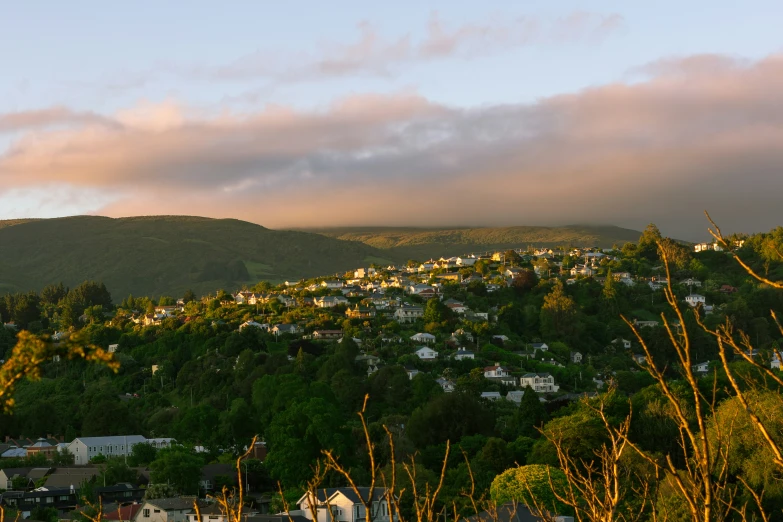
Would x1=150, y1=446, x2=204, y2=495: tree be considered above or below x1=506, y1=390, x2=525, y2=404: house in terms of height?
above

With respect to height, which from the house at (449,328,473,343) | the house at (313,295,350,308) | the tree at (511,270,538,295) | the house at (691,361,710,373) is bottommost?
the house at (691,361,710,373)

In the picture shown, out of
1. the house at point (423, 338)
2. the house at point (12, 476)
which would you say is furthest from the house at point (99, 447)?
the house at point (423, 338)

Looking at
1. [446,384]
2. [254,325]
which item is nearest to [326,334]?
[254,325]

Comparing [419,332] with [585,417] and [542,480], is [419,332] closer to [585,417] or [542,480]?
[585,417]

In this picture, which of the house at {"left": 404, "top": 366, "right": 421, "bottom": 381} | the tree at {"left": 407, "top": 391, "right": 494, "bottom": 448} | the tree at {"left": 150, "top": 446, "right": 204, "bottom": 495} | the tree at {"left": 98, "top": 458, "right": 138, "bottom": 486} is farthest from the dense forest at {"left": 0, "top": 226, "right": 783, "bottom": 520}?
the tree at {"left": 98, "top": 458, "right": 138, "bottom": 486}

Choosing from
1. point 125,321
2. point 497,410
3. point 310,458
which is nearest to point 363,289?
point 125,321

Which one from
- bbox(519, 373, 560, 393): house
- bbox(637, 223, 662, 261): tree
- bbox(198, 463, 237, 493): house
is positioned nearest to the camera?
bbox(198, 463, 237, 493): house

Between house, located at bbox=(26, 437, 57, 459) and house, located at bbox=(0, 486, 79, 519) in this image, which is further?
house, located at bbox=(26, 437, 57, 459)

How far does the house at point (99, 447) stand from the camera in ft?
192

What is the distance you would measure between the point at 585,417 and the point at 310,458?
12279mm

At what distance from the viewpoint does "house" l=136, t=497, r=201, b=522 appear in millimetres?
40781

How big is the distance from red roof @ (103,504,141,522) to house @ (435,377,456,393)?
25800 millimetres

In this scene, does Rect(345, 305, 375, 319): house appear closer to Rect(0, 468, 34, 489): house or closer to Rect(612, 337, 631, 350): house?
Rect(612, 337, 631, 350): house

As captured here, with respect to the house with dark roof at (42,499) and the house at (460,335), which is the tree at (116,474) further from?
the house at (460,335)
